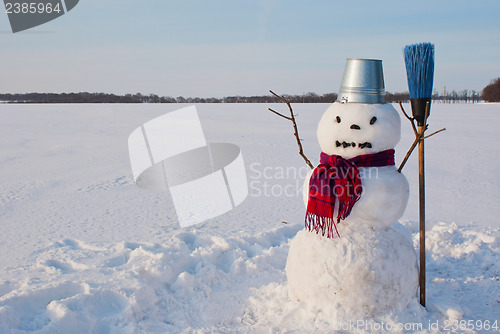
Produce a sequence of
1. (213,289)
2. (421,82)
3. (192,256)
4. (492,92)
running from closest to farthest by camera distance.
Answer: (421,82) < (213,289) < (192,256) < (492,92)

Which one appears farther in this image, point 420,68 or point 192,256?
point 192,256

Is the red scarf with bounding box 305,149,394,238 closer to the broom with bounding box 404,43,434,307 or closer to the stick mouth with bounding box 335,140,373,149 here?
the stick mouth with bounding box 335,140,373,149

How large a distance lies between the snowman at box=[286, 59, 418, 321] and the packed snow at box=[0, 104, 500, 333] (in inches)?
3.9

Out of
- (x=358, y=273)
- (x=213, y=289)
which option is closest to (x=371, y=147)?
(x=358, y=273)

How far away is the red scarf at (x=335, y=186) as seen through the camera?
7.89 feet

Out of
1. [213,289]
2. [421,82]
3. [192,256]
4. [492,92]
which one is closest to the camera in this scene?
[421,82]

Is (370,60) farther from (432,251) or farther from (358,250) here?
(432,251)

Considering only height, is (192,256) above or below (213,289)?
above

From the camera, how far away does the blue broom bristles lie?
2.48 metres

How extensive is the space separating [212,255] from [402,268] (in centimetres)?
154

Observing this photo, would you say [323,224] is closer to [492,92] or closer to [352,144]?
[352,144]

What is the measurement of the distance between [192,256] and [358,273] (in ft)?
4.79

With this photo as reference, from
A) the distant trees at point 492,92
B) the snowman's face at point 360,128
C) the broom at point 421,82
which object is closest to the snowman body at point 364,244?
the snowman's face at point 360,128

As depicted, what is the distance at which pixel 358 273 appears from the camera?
2443 mm
